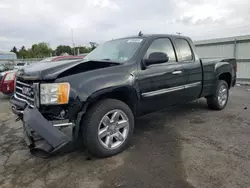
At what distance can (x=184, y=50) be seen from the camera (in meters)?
4.54

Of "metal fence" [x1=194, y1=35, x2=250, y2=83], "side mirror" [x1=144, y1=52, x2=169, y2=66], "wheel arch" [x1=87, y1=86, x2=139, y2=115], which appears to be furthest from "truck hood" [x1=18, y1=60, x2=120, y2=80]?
"metal fence" [x1=194, y1=35, x2=250, y2=83]

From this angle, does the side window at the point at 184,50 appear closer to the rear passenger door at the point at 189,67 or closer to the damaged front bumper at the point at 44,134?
the rear passenger door at the point at 189,67

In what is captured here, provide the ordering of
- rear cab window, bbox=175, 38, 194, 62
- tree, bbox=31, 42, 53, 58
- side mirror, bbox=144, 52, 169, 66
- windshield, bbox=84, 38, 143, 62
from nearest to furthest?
side mirror, bbox=144, 52, 169, 66 < windshield, bbox=84, 38, 143, 62 < rear cab window, bbox=175, 38, 194, 62 < tree, bbox=31, 42, 53, 58

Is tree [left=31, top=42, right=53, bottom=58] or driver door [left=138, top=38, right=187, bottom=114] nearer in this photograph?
driver door [left=138, top=38, right=187, bottom=114]

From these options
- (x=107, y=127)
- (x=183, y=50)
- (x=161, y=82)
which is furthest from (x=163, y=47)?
(x=107, y=127)

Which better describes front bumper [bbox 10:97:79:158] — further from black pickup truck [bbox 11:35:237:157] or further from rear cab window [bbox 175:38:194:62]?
rear cab window [bbox 175:38:194:62]

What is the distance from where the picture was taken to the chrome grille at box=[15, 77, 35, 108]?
9.59 feet

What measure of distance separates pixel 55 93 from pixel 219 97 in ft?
14.4

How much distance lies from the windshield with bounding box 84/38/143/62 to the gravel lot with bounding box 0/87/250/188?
4.90 feet

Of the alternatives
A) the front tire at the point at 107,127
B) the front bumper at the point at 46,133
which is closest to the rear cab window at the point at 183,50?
the front tire at the point at 107,127

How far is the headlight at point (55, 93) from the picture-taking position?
8.78ft

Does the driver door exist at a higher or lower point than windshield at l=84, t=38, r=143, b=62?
lower

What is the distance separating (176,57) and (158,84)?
0.87 metres

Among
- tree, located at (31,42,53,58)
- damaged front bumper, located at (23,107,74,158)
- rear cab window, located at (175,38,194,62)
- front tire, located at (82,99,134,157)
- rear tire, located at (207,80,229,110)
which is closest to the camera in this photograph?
damaged front bumper, located at (23,107,74,158)
